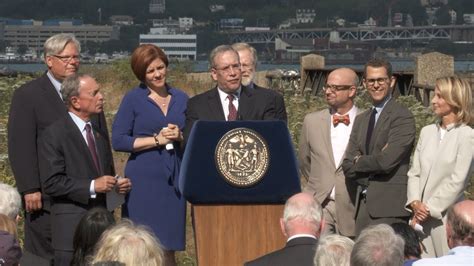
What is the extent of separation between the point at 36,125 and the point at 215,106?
1.13 meters

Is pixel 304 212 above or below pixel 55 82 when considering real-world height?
below

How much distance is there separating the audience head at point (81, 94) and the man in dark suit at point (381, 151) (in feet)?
5.37

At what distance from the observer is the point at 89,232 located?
7598mm

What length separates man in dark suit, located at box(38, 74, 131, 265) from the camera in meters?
8.54

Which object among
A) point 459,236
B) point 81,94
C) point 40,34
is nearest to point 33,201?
point 81,94

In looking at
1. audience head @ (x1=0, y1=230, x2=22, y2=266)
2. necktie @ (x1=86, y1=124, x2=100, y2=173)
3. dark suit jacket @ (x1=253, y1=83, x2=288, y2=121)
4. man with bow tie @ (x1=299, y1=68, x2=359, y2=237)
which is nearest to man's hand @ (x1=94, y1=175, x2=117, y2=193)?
necktie @ (x1=86, y1=124, x2=100, y2=173)

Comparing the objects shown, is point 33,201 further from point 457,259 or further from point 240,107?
point 457,259

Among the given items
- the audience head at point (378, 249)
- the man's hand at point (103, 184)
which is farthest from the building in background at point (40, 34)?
the audience head at point (378, 249)

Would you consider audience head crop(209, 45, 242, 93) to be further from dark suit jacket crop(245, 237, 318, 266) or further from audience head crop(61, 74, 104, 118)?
dark suit jacket crop(245, 237, 318, 266)

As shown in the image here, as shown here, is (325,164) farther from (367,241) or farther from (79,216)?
(367,241)

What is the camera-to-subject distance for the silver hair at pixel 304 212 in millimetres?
7152

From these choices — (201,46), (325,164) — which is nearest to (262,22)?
(201,46)

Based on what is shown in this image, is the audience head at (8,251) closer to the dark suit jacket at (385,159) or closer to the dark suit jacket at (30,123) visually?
the dark suit jacket at (30,123)

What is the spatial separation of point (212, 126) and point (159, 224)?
3.63ft
